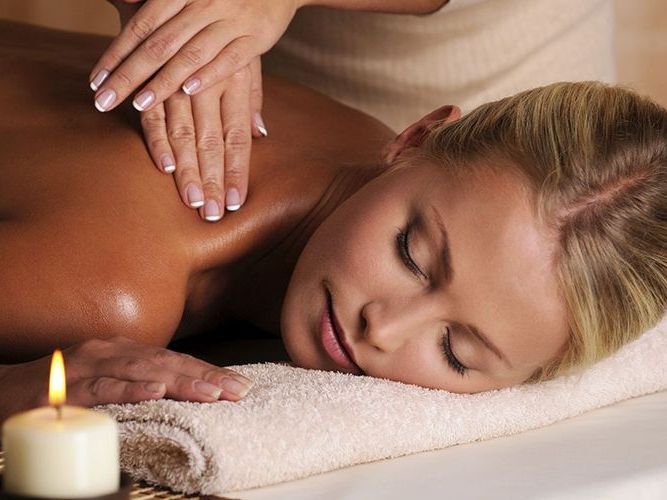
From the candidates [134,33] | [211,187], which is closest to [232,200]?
[211,187]

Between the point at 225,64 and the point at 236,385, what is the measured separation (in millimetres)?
541

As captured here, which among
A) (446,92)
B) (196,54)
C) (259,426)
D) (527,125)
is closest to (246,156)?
(196,54)

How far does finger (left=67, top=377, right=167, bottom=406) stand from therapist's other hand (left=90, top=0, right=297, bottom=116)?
449 millimetres

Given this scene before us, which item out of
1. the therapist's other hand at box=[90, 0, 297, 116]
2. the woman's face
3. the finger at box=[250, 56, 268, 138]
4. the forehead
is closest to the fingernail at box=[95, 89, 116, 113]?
the therapist's other hand at box=[90, 0, 297, 116]

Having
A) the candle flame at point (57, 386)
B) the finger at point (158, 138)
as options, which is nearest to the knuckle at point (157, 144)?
the finger at point (158, 138)

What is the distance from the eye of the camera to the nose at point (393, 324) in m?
1.33

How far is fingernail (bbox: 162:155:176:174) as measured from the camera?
1522 millimetres

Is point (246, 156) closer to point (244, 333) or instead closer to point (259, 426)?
point (244, 333)

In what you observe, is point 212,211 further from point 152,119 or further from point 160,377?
point 160,377

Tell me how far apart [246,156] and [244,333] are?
0.33 meters

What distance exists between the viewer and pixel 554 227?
138 centimetres

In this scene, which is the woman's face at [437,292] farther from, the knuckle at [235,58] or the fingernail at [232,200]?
the knuckle at [235,58]

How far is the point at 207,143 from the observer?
61.5 inches

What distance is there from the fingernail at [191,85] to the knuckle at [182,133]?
0.05 meters
